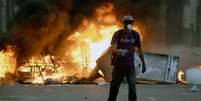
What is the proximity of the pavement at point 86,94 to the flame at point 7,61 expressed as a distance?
6380mm

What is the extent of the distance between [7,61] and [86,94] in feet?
29.3

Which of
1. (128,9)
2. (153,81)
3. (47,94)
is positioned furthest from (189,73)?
(128,9)

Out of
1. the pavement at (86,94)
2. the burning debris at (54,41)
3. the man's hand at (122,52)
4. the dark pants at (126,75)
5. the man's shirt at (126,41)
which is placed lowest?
the pavement at (86,94)

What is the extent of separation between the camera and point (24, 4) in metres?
24.4

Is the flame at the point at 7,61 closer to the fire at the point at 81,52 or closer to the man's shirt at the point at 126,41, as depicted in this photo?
the fire at the point at 81,52

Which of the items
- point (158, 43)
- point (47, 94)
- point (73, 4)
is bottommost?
point (47, 94)

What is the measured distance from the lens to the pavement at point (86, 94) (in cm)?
1438

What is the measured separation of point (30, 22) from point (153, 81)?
5.93 metres

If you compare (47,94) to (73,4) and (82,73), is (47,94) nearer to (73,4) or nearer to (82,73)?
(82,73)

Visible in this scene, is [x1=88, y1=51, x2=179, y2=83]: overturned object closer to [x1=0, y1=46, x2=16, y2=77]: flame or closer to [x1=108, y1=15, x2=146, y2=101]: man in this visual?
[x1=0, y1=46, x2=16, y2=77]: flame

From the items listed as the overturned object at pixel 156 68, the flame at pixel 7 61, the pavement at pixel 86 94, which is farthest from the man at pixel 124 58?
the flame at pixel 7 61

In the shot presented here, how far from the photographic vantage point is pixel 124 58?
11.8m

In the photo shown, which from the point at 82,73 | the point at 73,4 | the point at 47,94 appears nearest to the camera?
the point at 47,94

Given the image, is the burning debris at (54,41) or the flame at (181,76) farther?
the burning debris at (54,41)
